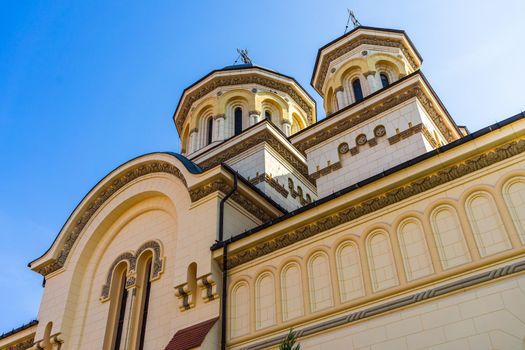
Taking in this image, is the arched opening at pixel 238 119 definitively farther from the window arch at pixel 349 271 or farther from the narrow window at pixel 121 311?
the window arch at pixel 349 271

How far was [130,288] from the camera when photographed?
46.3 feet

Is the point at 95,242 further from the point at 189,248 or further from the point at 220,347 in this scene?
the point at 220,347

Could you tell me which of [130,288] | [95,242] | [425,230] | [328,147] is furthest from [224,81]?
[425,230]

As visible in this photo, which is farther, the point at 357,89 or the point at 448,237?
the point at 357,89

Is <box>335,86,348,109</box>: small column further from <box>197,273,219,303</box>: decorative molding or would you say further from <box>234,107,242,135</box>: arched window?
<box>197,273,219,303</box>: decorative molding

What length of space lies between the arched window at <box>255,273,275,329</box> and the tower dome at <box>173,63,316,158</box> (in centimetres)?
1103

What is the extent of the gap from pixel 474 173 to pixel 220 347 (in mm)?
6188

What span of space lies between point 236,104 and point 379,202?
44.2 ft

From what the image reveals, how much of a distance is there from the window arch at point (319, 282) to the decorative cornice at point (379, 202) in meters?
0.63

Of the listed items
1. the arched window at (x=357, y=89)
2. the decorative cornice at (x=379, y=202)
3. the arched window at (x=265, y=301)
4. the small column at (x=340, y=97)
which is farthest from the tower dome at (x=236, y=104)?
the arched window at (x=265, y=301)

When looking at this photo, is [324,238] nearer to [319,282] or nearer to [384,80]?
[319,282]

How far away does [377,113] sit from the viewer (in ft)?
51.7

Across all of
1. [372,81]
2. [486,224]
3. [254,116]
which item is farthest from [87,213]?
[486,224]

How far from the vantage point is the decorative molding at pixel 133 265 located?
45.3 feet
